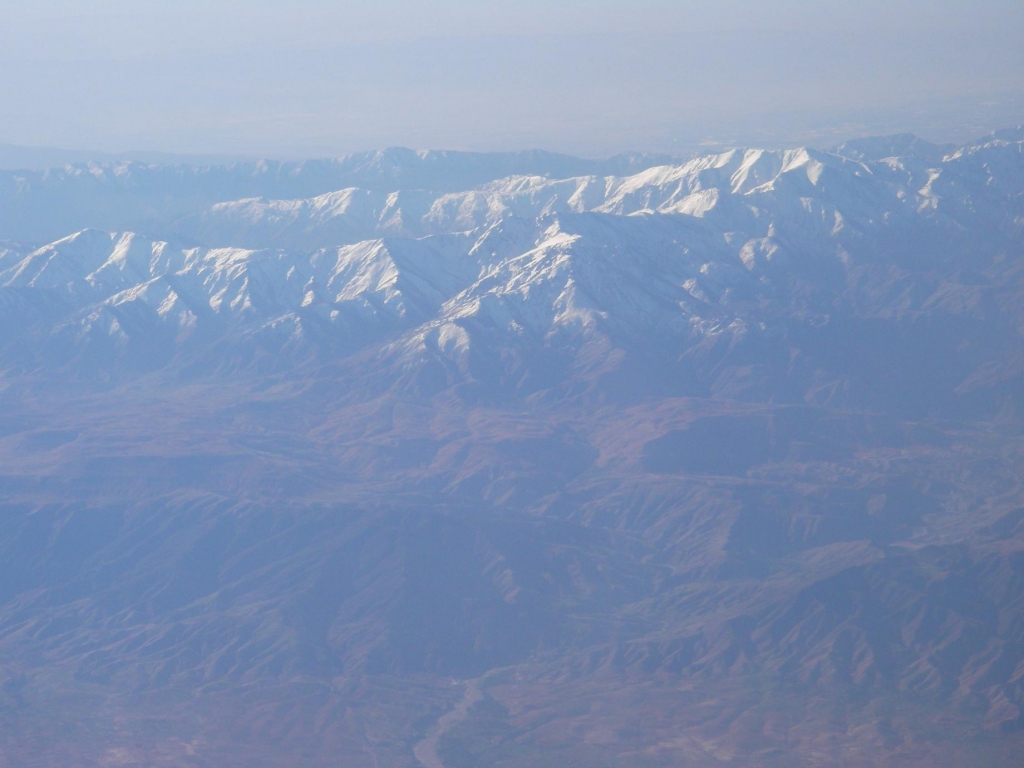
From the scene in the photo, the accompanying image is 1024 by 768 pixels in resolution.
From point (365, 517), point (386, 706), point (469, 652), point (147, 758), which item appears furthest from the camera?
point (365, 517)

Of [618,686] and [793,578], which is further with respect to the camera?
[793,578]

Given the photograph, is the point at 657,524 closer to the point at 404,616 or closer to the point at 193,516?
the point at 404,616

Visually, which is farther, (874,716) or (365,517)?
(365,517)

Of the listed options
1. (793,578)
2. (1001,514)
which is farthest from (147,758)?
(1001,514)

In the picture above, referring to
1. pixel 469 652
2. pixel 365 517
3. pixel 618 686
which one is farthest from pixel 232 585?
pixel 618 686

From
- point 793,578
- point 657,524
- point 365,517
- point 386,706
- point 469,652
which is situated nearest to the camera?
point 386,706

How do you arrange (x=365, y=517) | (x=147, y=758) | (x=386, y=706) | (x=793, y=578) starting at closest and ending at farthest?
1. (x=147, y=758)
2. (x=386, y=706)
3. (x=793, y=578)
4. (x=365, y=517)

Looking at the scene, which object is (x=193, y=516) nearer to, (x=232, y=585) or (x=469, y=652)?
(x=232, y=585)

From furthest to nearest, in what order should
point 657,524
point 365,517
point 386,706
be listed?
point 657,524
point 365,517
point 386,706

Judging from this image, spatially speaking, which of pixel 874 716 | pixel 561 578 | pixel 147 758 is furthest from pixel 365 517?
pixel 874 716
